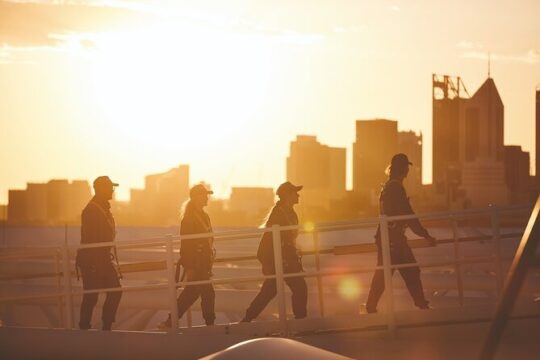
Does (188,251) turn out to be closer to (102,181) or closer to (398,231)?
(102,181)

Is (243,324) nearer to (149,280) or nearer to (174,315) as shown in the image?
(174,315)

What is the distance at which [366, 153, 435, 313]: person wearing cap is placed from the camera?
1424 cm

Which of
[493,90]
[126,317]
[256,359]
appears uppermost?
[493,90]

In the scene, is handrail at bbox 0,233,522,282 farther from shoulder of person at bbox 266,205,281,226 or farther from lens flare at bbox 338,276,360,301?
lens flare at bbox 338,276,360,301

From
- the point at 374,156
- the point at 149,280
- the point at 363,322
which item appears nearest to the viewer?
the point at 363,322

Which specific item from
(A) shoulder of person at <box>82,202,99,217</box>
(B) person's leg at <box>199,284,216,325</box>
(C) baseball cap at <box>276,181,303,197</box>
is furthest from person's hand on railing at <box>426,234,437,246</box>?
(A) shoulder of person at <box>82,202,99,217</box>

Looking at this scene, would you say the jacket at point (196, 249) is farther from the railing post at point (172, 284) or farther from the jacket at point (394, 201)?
the jacket at point (394, 201)

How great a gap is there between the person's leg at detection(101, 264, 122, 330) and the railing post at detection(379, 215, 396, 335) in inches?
138

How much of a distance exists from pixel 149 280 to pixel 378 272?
86.0ft

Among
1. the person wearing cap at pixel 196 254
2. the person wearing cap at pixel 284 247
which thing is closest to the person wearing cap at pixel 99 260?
the person wearing cap at pixel 196 254

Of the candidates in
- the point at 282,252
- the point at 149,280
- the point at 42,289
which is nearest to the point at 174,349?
the point at 282,252

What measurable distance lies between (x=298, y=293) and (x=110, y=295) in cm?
234

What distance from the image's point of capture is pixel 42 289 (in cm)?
3045

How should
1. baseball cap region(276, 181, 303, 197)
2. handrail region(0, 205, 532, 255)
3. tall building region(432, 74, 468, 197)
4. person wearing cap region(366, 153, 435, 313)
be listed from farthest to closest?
tall building region(432, 74, 468, 197) < baseball cap region(276, 181, 303, 197) < person wearing cap region(366, 153, 435, 313) < handrail region(0, 205, 532, 255)
